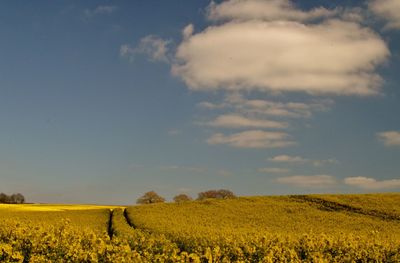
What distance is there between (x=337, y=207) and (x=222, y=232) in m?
26.6

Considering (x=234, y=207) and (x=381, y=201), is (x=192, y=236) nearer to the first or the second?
(x=234, y=207)

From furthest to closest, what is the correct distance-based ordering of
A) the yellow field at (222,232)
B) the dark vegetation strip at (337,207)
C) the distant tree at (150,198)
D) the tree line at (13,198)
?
the tree line at (13,198), the distant tree at (150,198), the dark vegetation strip at (337,207), the yellow field at (222,232)

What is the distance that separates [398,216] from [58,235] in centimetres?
3573

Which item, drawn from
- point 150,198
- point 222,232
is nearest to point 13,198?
point 150,198

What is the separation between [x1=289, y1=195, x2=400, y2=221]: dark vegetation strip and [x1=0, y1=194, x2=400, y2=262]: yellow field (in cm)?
9

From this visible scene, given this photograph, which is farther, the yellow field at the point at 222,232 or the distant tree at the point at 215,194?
the distant tree at the point at 215,194

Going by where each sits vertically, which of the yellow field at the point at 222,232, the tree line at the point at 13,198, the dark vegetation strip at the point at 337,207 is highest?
the tree line at the point at 13,198

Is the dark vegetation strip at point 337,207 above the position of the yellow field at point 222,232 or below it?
above

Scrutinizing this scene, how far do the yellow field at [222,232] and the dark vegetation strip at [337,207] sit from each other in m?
0.09

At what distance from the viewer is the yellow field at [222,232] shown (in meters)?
18.6

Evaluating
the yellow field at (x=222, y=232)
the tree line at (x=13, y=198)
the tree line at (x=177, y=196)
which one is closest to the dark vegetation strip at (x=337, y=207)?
the yellow field at (x=222, y=232)

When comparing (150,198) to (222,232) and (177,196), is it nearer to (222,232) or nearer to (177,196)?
(177,196)

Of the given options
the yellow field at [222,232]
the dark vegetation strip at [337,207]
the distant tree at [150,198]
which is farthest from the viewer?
the distant tree at [150,198]

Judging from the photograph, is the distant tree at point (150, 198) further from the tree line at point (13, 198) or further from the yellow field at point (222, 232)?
the yellow field at point (222, 232)
